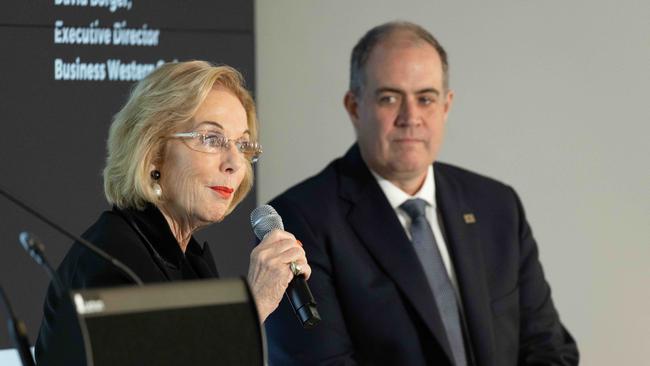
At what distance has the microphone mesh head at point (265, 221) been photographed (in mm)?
2418

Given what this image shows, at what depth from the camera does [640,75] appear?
466 centimetres

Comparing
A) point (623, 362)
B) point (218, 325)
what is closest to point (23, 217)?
point (218, 325)

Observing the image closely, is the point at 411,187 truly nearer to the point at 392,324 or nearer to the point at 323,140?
the point at 392,324

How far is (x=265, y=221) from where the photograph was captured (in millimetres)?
2432

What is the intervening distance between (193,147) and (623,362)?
2.82 metres

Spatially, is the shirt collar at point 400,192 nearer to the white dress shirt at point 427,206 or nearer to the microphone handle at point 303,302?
the white dress shirt at point 427,206

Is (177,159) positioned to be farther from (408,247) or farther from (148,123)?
(408,247)

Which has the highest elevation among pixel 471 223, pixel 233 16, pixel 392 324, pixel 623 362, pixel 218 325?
pixel 233 16

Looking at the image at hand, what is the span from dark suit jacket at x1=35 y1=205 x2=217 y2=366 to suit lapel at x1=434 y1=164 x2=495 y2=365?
1011 mm

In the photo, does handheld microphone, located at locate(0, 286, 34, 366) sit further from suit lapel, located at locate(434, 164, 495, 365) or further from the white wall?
the white wall

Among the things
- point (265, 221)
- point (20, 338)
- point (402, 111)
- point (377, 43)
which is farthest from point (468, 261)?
point (20, 338)

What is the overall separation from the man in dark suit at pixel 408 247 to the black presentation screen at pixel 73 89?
0.58 meters

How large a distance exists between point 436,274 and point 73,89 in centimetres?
137

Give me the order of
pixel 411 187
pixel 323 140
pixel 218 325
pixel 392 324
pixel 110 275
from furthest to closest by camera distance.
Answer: pixel 323 140
pixel 411 187
pixel 392 324
pixel 110 275
pixel 218 325
